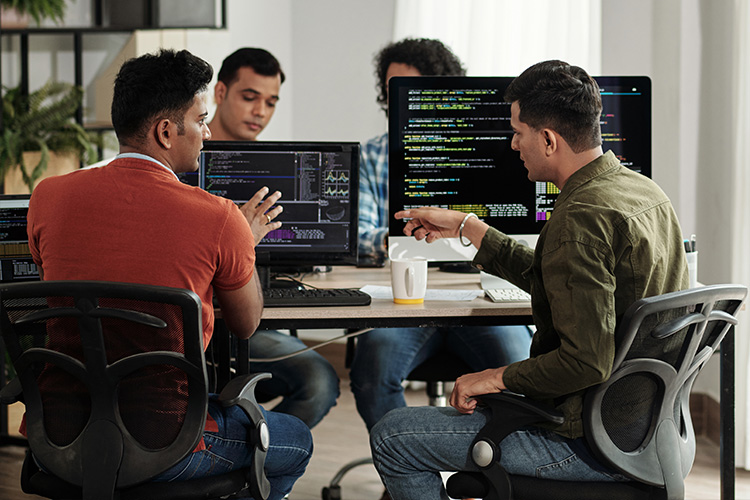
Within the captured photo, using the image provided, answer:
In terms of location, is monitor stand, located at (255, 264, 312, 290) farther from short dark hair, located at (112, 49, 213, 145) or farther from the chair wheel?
the chair wheel

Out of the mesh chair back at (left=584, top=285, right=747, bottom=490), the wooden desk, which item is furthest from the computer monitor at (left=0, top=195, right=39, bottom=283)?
the mesh chair back at (left=584, top=285, right=747, bottom=490)

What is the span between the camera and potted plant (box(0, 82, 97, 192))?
382 centimetres

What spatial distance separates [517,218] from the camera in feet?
7.48

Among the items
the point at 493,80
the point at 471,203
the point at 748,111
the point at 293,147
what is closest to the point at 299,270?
the point at 293,147

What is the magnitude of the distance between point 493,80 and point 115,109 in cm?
104

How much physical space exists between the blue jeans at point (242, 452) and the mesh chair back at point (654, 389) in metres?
0.63

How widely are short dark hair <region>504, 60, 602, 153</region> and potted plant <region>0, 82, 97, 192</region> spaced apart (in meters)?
2.87

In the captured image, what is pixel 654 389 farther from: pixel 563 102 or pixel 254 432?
pixel 254 432

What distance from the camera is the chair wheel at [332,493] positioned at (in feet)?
8.82

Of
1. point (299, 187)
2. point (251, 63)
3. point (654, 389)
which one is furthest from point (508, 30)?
point (654, 389)

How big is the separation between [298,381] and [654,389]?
1151 mm

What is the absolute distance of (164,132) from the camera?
1663 millimetres

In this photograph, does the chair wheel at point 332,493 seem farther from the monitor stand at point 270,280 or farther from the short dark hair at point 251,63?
the short dark hair at point 251,63

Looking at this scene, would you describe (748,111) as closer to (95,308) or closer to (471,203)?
(471,203)
